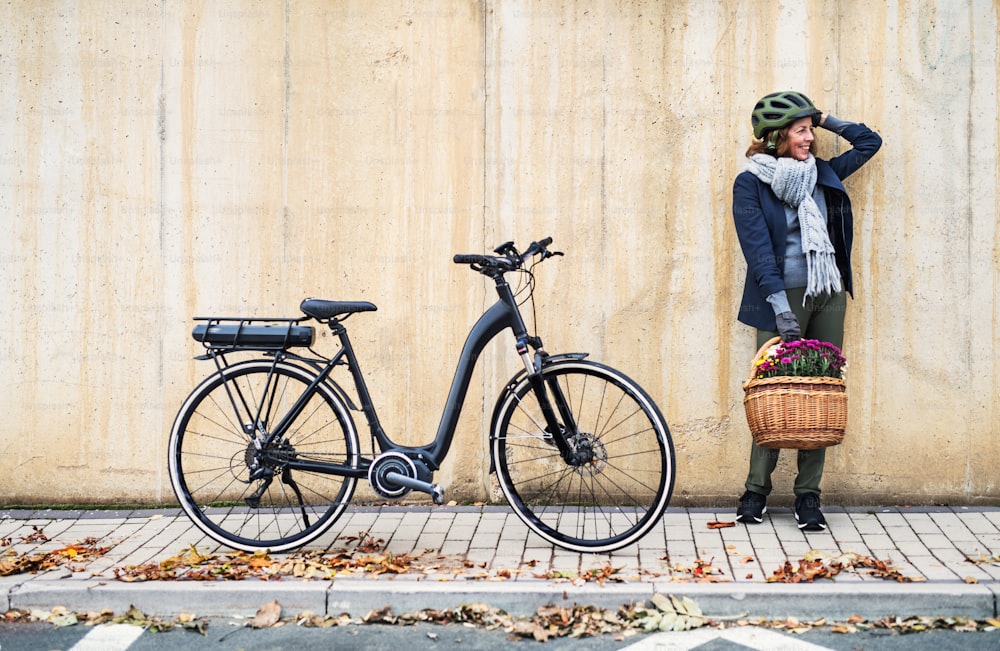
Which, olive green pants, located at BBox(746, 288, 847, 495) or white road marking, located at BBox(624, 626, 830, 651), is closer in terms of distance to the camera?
white road marking, located at BBox(624, 626, 830, 651)

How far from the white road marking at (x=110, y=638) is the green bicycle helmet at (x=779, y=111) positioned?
397 centimetres

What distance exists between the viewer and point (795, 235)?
5.89 metres

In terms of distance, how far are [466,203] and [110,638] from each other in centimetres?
311

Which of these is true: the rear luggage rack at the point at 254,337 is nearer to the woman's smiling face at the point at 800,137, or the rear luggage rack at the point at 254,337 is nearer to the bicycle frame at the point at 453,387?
the bicycle frame at the point at 453,387

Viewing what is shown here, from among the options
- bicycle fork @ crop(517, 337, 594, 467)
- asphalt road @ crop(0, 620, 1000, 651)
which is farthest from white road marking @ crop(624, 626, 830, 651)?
bicycle fork @ crop(517, 337, 594, 467)

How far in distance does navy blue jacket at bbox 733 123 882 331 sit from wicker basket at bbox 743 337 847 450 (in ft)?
1.86

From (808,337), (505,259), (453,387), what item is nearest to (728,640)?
(453,387)

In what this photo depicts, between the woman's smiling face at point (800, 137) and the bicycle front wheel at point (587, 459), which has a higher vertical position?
the woman's smiling face at point (800, 137)

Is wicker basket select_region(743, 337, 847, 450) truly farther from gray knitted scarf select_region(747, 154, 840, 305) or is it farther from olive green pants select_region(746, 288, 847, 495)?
gray knitted scarf select_region(747, 154, 840, 305)

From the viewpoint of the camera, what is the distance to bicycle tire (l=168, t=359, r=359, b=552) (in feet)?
17.8

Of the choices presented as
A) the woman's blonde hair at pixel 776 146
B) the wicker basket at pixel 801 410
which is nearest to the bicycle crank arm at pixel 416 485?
the wicker basket at pixel 801 410

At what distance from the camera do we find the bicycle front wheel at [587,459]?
5.24 m

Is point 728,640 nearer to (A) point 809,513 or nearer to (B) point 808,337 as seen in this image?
(A) point 809,513

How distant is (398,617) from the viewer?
15.5ft
